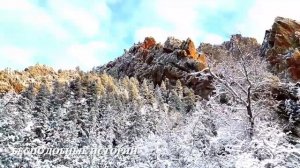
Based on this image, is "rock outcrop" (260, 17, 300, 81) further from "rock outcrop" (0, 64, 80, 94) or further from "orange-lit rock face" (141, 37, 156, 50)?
"rock outcrop" (0, 64, 80, 94)

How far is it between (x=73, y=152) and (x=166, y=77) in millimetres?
38699

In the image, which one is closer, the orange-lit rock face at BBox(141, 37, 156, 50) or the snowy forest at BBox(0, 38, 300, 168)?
the snowy forest at BBox(0, 38, 300, 168)

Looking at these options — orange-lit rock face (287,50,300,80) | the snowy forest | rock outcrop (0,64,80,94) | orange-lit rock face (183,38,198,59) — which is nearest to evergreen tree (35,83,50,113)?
the snowy forest

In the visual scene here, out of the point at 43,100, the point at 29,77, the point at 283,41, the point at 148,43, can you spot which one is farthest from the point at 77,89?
the point at 283,41

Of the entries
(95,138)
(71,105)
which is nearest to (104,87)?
(71,105)

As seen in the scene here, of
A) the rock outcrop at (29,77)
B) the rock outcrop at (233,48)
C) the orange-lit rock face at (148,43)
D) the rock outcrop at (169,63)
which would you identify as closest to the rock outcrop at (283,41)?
the rock outcrop at (169,63)

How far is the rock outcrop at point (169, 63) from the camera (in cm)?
9206

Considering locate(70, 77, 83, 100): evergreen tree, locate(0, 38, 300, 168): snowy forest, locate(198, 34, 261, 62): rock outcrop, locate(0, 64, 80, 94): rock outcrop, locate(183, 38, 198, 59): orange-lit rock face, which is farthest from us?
locate(0, 64, 80, 94): rock outcrop

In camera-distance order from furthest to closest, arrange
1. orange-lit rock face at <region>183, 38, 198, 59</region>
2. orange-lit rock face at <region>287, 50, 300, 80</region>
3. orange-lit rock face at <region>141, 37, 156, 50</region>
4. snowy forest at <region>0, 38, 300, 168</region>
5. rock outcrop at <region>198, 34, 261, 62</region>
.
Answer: orange-lit rock face at <region>141, 37, 156, 50</region> < orange-lit rock face at <region>183, 38, 198, 59</region> < orange-lit rock face at <region>287, 50, 300, 80</region> < rock outcrop at <region>198, 34, 261, 62</region> < snowy forest at <region>0, 38, 300, 168</region>

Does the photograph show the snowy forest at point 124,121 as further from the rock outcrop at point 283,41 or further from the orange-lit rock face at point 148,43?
the orange-lit rock face at point 148,43

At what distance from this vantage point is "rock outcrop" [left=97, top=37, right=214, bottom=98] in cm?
9206

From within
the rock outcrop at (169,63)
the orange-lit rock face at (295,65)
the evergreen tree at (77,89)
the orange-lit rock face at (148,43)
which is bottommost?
the orange-lit rock face at (295,65)

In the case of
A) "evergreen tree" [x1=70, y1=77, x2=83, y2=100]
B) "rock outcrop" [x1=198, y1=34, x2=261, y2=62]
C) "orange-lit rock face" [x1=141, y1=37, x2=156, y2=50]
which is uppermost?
"orange-lit rock face" [x1=141, y1=37, x2=156, y2=50]

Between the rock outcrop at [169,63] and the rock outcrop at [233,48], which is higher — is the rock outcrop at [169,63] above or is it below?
above
